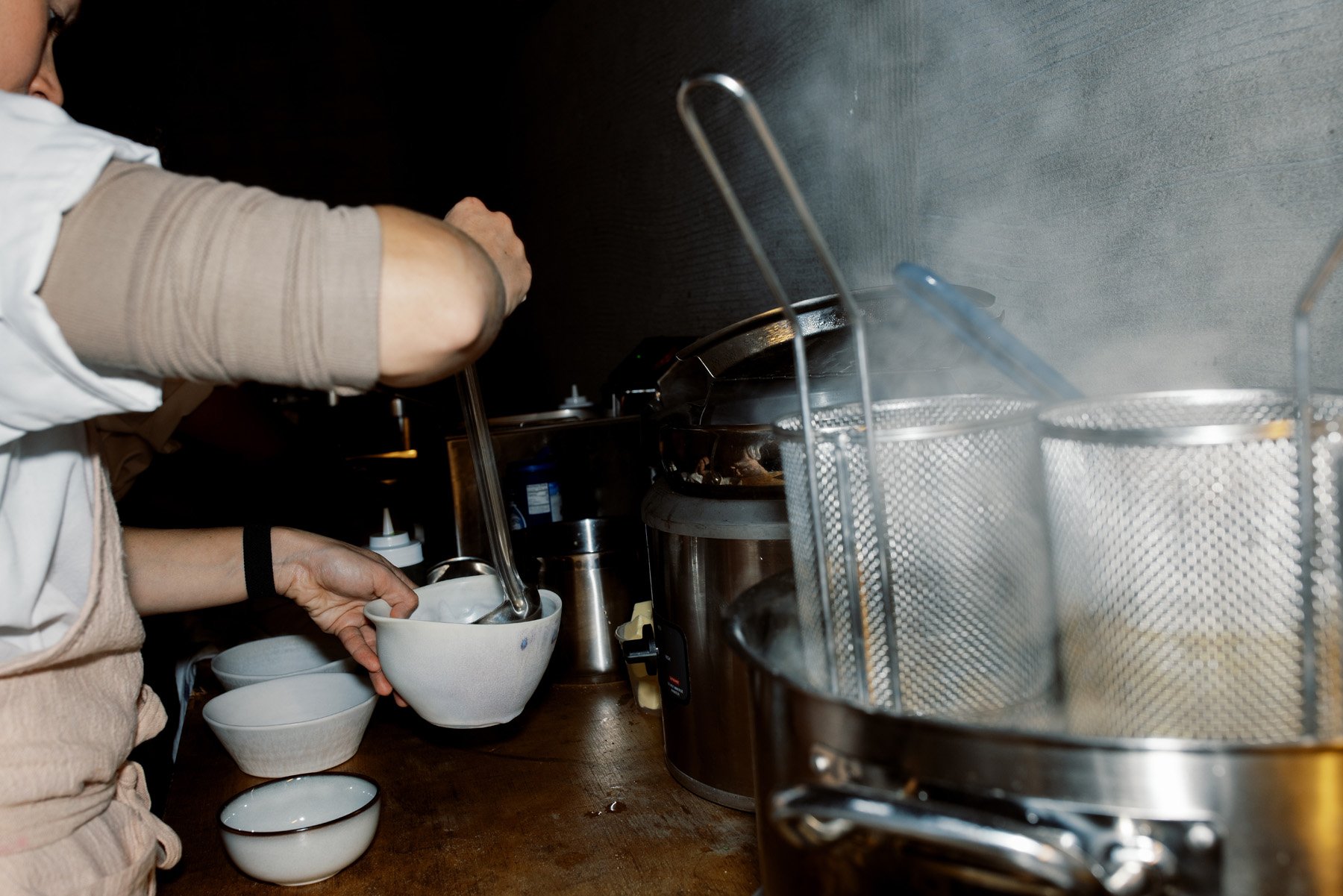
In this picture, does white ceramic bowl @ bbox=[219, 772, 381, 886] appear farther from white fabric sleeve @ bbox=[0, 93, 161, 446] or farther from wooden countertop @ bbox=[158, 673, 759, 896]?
white fabric sleeve @ bbox=[0, 93, 161, 446]

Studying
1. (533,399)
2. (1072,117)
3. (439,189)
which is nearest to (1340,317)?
(1072,117)

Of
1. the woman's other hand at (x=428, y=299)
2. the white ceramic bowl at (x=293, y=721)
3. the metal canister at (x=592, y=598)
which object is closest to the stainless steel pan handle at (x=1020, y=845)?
the woman's other hand at (x=428, y=299)

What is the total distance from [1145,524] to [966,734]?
0.57 feet

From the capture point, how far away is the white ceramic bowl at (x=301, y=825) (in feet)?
3.76

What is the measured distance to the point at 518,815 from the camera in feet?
4.37

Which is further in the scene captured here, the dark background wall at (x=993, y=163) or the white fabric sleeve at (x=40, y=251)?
the dark background wall at (x=993, y=163)

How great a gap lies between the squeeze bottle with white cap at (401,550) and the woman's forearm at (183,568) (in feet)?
1.85

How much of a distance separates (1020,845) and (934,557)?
0.23 metres

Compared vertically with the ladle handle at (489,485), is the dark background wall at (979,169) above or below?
above

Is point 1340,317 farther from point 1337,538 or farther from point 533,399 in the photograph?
point 533,399

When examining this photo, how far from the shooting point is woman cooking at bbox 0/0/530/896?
0.63 m

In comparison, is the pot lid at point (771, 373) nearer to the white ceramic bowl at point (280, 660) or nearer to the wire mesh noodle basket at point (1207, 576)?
the wire mesh noodle basket at point (1207, 576)

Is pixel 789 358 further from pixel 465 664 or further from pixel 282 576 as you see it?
pixel 282 576

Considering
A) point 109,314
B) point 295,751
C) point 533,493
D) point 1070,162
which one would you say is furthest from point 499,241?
point 533,493
